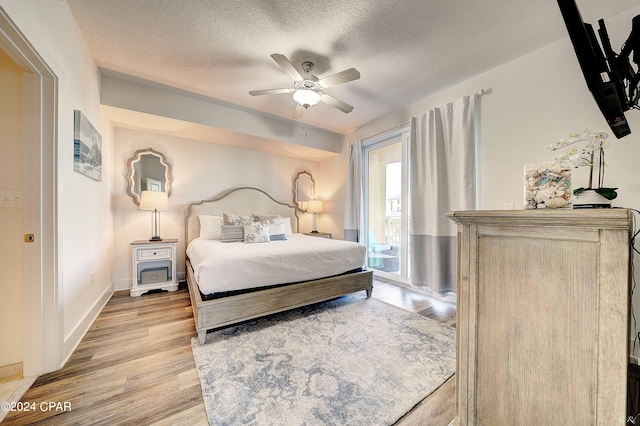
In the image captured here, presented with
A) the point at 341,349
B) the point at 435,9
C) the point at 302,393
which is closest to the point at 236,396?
the point at 302,393

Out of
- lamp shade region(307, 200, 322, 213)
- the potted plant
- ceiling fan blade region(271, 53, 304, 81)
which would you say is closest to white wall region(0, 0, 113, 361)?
ceiling fan blade region(271, 53, 304, 81)

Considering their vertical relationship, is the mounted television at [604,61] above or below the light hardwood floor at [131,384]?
above

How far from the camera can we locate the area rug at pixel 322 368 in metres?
1.32

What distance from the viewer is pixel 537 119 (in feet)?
7.59

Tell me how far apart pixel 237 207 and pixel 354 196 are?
210 centimetres

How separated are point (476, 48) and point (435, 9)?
75cm

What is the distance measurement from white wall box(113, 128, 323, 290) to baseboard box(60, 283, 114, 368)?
2.35 feet

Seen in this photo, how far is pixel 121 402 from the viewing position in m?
1.38

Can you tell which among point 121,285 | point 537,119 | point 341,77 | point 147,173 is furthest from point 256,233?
point 537,119

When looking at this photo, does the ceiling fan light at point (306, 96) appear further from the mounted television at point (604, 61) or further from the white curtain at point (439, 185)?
the mounted television at point (604, 61)

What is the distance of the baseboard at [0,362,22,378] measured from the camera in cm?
153

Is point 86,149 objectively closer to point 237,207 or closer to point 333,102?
point 237,207

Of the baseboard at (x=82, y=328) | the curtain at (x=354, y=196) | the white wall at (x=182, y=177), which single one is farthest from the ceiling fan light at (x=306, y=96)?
the baseboard at (x=82, y=328)

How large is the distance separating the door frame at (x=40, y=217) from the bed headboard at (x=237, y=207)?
2.13m
